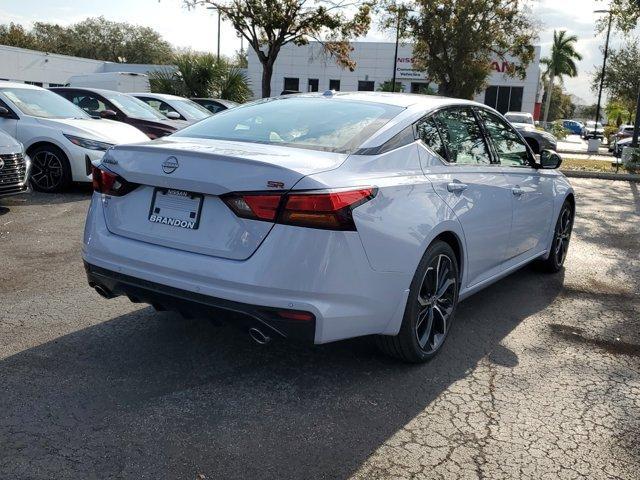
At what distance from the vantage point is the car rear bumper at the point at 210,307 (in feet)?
10.1

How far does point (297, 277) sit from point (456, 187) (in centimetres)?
149

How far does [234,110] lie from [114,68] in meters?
49.4

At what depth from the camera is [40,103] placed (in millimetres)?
10102

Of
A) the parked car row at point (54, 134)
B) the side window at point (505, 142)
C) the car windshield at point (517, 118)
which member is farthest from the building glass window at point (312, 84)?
the side window at point (505, 142)

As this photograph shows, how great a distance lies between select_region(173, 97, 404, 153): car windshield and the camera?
368cm

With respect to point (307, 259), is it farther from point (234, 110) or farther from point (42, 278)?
point (42, 278)

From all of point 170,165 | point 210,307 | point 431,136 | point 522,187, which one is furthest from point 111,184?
point 522,187

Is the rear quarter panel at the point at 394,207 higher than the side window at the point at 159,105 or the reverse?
the reverse

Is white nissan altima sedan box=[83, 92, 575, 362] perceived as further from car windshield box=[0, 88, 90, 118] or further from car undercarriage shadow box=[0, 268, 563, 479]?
car windshield box=[0, 88, 90, 118]

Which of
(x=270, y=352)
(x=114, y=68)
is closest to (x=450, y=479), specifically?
(x=270, y=352)

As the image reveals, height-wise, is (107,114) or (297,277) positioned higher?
(107,114)

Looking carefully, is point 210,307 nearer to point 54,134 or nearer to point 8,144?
point 8,144

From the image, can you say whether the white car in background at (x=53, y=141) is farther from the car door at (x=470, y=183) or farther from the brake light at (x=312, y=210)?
the brake light at (x=312, y=210)

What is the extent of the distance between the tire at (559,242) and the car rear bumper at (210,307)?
3.82 m
